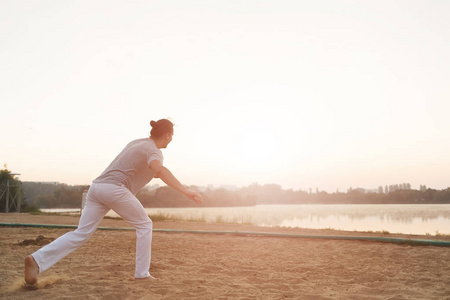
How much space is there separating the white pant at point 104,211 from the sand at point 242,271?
0.42 meters

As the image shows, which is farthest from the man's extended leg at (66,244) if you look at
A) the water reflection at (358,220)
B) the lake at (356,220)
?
the water reflection at (358,220)

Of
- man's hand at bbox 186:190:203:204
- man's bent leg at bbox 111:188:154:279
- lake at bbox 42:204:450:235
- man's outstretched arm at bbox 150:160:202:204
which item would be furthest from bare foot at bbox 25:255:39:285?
lake at bbox 42:204:450:235

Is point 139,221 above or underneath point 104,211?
underneath

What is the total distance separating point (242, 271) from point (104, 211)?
231 centimetres

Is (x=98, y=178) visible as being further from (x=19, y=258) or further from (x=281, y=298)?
(x=19, y=258)

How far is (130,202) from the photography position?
4266 millimetres

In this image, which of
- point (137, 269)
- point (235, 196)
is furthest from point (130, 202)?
point (235, 196)

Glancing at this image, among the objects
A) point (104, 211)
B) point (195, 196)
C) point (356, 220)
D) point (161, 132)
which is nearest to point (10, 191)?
point (356, 220)

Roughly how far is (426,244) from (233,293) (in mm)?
5585

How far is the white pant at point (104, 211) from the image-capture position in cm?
414

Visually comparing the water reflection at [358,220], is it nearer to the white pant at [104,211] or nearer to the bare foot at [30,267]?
the white pant at [104,211]

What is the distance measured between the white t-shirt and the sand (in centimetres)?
126

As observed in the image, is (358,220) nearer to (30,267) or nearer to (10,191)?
(30,267)

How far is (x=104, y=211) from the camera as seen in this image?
442cm
